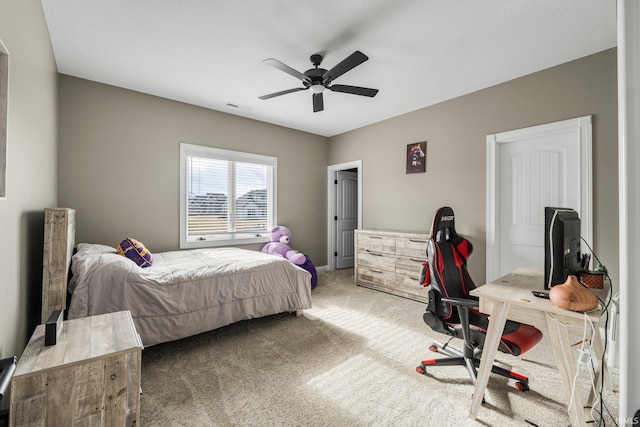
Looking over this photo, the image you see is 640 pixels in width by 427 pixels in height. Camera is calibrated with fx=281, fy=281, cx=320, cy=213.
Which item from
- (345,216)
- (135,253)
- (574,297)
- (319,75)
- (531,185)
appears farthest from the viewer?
(345,216)

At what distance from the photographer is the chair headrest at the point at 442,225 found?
2.04 metres

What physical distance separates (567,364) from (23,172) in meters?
3.06

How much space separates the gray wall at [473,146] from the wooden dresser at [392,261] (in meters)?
0.50

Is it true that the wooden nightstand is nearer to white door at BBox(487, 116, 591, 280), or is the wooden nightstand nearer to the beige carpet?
the beige carpet

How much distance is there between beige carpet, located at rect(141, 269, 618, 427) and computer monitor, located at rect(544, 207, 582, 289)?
2.76 feet

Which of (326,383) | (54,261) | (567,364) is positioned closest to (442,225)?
(567,364)

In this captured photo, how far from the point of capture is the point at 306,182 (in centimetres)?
537

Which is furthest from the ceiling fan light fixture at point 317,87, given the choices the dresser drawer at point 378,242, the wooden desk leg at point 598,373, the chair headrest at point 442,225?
the wooden desk leg at point 598,373

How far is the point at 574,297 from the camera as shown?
1.26 m

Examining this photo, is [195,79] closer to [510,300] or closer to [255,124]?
[255,124]

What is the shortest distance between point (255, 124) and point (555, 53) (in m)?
3.89

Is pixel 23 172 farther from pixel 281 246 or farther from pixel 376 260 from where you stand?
pixel 376 260

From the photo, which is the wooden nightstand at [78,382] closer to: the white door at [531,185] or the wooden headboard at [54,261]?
the wooden headboard at [54,261]

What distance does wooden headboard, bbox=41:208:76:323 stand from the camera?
173cm
